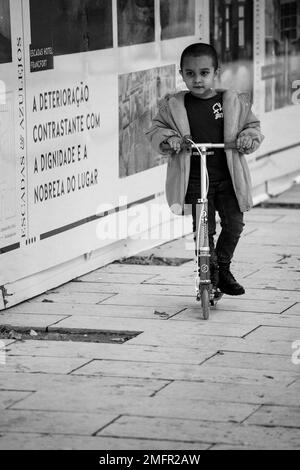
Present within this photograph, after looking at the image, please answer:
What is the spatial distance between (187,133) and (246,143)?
40 cm

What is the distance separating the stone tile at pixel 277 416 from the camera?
5.67 metres

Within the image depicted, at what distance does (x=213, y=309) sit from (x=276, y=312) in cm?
41

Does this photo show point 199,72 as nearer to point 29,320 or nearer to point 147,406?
point 29,320

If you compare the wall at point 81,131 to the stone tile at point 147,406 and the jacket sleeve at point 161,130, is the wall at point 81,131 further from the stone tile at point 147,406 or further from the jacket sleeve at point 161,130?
the stone tile at point 147,406

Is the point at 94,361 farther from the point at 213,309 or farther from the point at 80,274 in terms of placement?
the point at 80,274

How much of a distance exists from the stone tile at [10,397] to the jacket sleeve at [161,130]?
2157mm

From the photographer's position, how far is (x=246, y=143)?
7.57m

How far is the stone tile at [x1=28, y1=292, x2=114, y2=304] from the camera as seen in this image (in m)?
8.34

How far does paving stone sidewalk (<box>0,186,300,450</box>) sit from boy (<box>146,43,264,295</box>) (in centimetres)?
59

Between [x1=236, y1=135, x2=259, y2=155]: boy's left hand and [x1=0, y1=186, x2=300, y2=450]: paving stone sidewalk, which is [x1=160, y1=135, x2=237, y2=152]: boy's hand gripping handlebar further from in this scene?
[x1=0, y1=186, x2=300, y2=450]: paving stone sidewalk

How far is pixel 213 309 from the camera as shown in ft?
26.5

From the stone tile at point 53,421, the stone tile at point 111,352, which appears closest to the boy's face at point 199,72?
the stone tile at point 111,352

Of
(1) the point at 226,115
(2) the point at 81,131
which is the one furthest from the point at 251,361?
(2) the point at 81,131
